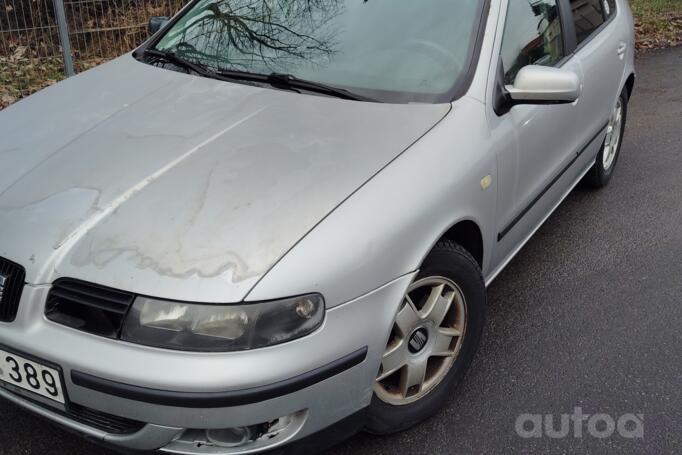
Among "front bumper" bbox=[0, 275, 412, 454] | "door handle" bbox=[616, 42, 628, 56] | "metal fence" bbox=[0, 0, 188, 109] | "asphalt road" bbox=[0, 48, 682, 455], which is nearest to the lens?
"front bumper" bbox=[0, 275, 412, 454]

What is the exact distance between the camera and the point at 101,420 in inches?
81.5

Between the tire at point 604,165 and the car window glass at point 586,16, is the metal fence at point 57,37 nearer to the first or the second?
the car window glass at point 586,16

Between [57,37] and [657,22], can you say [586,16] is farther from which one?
[657,22]

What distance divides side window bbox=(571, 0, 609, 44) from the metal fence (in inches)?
144

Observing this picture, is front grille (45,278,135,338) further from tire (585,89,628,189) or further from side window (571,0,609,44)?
tire (585,89,628,189)

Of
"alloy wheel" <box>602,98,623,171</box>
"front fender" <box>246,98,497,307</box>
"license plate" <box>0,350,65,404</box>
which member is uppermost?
"front fender" <box>246,98,497,307</box>

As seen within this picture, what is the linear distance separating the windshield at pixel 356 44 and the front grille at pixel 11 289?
128 cm

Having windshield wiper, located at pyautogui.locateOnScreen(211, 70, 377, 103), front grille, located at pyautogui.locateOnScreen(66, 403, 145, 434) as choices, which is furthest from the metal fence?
front grille, located at pyautogui.locateOnScreen(66, 403, 145, 434)

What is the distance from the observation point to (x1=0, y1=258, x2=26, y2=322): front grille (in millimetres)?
2086

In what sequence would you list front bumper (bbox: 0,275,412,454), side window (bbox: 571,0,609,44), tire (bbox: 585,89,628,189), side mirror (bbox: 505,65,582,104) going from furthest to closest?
tire (bbox: 585,89,628,189) → side window (bbox: 571,0,609,44) → side mirror (bbox: 505,65,582,104) → front bumper (bbox: 0,275,412,454)

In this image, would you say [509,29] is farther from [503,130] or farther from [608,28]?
[608,28]

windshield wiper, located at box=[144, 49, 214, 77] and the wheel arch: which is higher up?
windshield wiper, located at box=[144, 49, 214, 77]

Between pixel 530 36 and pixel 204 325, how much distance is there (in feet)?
6.64

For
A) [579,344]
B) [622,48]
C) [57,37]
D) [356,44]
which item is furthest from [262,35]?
[57,37]
